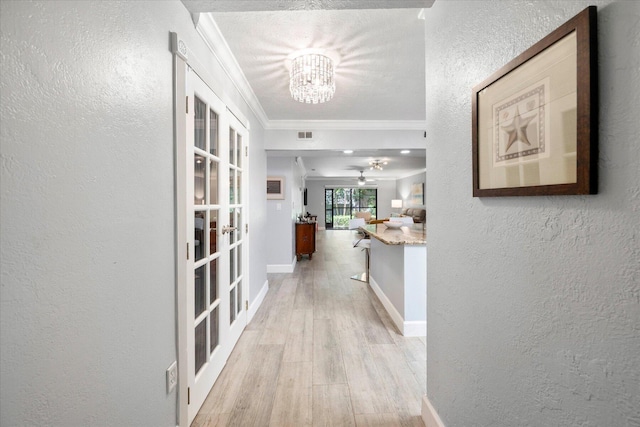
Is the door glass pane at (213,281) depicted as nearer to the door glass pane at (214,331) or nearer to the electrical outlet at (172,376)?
the door glass pane at (214,331)

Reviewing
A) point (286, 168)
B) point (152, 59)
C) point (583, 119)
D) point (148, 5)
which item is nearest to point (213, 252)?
point (152, 59)

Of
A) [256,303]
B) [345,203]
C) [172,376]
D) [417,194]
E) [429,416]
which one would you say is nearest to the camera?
[172,376]

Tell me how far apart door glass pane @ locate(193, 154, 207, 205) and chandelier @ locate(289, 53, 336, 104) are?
38.0 inches

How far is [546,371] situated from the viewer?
31.1 inches

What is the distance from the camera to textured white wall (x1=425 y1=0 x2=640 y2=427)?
23.0 inches

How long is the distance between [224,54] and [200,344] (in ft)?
6.29

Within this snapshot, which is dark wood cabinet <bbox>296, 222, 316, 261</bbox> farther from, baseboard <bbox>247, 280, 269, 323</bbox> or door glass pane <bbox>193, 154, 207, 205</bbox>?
door glass pane <bbox>193, 154, 207, 205</bbox>

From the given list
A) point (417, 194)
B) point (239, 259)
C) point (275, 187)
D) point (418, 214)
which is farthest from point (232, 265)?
point (417, 194)

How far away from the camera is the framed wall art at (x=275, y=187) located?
5207 mm

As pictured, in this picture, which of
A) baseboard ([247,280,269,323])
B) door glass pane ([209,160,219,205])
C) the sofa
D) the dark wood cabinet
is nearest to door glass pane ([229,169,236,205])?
door glass pane ([209,160,219,205])

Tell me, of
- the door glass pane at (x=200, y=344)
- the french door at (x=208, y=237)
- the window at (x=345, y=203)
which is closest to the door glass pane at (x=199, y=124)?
the french door at (x=208, y=237)

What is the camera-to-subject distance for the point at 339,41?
203cm

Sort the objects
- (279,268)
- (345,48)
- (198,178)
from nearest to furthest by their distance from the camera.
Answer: (198,178)
(345,48)
(279,268)

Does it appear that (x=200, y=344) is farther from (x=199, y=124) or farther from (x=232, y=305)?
(x=199, y=124)
